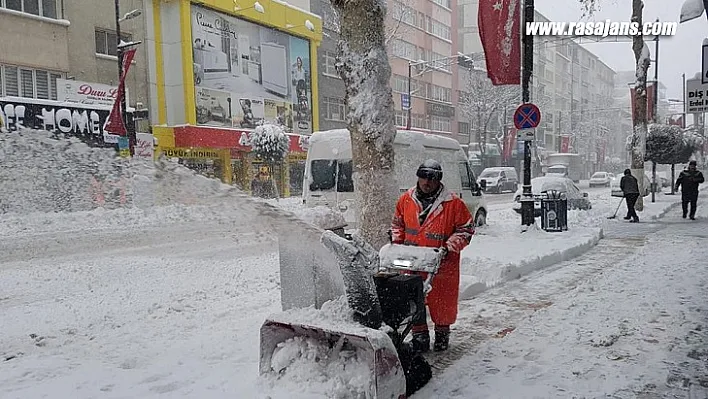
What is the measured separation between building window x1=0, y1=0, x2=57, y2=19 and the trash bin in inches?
741

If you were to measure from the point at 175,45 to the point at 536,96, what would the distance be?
160 feet

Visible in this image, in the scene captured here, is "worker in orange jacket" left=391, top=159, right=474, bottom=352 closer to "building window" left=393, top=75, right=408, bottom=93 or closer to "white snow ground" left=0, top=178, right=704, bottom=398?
"white snow ground" left=0, top=178, right=704, bottom=398

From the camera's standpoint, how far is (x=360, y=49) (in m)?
6.60

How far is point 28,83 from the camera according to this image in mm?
20141

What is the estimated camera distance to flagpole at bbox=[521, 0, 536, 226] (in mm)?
11477

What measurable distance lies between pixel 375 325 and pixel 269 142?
22.7 m

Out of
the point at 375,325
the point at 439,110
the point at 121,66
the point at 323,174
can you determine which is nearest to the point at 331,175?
the point at 323,174

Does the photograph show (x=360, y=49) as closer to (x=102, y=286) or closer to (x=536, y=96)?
(x=102, y=286)

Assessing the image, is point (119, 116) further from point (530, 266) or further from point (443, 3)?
point (443, 3)

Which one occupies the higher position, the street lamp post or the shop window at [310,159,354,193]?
the street lamp post

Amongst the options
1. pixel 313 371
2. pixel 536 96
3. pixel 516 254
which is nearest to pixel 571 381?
pixel 313 371

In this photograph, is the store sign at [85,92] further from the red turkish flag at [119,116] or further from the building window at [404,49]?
the building window at [404,49]

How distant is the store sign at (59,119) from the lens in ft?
58.1

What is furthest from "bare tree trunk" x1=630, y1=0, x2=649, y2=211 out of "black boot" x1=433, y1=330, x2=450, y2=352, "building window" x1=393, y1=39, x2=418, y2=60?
"building window" x1=393, y1=39, x2=418, y2=60
